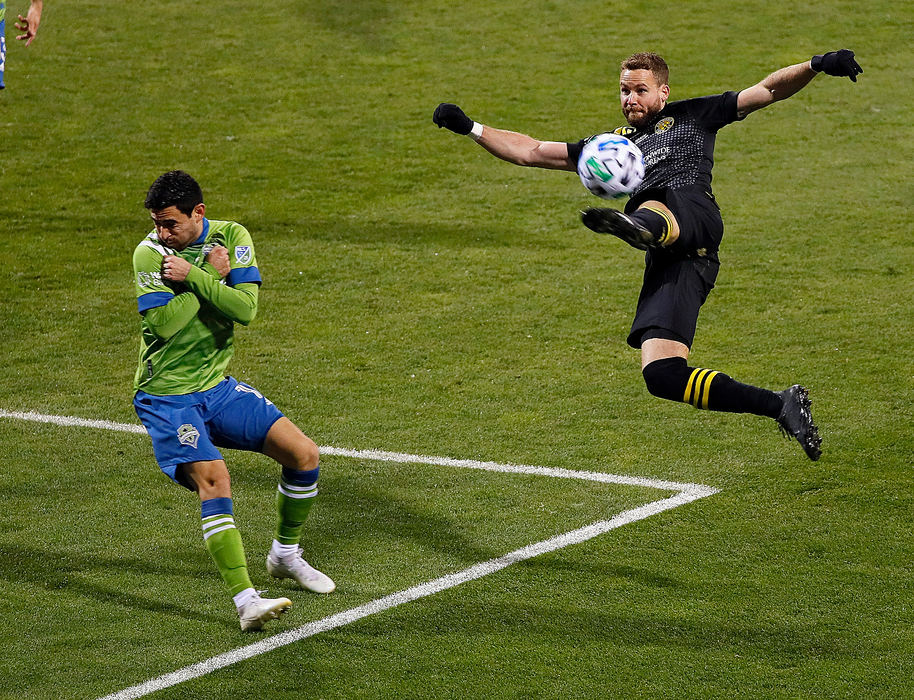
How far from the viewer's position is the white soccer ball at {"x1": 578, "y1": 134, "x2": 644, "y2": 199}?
675 cm

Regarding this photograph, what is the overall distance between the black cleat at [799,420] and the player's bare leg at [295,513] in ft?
7.46

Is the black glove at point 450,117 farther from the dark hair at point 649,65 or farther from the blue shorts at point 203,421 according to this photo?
the blue shorts at point 203,421

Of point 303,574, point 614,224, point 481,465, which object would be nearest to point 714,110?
point 614,224

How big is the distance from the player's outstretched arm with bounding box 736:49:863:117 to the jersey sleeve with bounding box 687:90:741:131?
0.04m

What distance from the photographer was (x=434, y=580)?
6641 millimetres

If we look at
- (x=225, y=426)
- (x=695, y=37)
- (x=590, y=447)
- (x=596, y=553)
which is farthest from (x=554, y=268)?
(x=695, y=37)

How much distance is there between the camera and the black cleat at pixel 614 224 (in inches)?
240

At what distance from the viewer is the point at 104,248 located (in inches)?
528

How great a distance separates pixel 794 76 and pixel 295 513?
3.38m

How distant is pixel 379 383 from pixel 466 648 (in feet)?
14.1

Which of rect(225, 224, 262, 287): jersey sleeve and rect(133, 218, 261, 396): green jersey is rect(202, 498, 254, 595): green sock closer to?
rect(133, 218, 261, 396): green jersey

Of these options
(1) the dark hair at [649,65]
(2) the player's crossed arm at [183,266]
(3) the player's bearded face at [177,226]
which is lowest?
(2) the player's crossed arm at [183,266]

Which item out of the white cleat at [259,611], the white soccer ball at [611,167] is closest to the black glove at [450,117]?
the white soccer ball at [611,167]

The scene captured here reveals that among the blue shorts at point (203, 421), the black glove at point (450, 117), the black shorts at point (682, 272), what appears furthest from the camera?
the black glove at point (450, 117)
